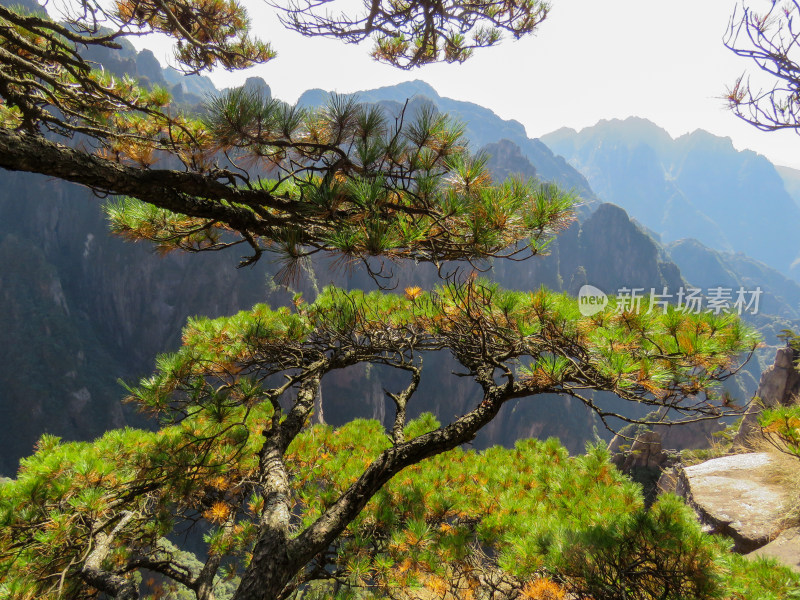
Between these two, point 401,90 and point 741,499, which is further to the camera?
point 401,90

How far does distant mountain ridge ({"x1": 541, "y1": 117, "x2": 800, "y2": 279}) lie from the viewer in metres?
96.5

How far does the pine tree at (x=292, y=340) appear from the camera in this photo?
4.46 feet

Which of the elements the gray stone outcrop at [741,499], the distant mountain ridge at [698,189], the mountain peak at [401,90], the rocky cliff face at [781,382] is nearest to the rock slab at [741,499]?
the gray stone outcrop at [741,499]

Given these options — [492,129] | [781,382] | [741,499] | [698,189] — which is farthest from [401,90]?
[741,499]

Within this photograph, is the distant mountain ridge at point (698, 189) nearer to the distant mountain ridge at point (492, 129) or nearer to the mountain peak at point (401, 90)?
the distant mountain ridge at point (492, 129)

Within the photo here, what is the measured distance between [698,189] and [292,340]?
140m

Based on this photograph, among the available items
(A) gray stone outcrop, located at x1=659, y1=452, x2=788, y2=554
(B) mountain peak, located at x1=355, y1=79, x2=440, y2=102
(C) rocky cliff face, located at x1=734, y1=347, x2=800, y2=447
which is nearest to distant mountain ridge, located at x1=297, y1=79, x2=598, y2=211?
(B) mountain peak, located at x1=355, y1=79, x2=440, y2=102

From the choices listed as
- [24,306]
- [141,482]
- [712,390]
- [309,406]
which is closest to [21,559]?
[141,482]

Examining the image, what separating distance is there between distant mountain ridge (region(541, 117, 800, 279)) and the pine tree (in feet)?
384

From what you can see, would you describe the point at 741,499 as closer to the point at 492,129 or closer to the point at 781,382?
the point at 781,382

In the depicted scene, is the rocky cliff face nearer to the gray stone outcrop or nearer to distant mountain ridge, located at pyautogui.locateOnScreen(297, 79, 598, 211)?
the gray stone outcrop

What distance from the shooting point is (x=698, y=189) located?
4136 inches

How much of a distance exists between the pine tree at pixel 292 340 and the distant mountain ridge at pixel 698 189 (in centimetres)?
11707

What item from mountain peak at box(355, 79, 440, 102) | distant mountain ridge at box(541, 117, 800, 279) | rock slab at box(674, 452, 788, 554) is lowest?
rock slab at box(674, 452, 788, 554)
